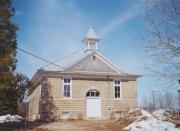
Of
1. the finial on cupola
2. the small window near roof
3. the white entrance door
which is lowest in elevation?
the white entrance door

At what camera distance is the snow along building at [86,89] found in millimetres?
30500

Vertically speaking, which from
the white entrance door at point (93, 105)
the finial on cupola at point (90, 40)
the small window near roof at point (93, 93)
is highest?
the finial on cupola at point (90, 40)

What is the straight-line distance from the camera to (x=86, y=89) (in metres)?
31.7

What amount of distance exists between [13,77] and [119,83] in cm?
1569

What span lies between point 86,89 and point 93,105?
1.85 m

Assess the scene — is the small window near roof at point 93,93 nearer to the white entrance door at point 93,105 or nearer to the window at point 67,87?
the white entrance door at point 93,105

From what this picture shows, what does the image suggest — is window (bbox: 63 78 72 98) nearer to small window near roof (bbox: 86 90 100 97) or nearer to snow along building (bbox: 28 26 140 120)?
snow along building (bbox: 28 26 140 120)

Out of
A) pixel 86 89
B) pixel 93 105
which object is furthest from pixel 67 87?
pixel 93 105

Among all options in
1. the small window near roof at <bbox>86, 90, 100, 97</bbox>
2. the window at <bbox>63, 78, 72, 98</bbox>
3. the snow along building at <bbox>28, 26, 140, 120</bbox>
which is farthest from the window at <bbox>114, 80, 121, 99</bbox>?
the window at <bbox>63, 78, 72, 98</bbox>

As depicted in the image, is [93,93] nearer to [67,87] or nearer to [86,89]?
[86,89]

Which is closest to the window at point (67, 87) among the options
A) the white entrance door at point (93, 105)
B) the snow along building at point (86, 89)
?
the snow along building at point (86, 89)

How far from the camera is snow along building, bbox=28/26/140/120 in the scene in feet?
100

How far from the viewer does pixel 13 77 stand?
65.4 ft

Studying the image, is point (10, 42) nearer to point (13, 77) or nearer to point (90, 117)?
point (13, 77)
